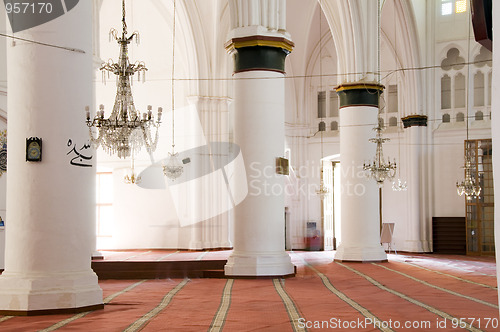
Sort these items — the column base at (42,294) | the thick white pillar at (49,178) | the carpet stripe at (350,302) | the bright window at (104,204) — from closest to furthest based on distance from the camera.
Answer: the carpet stripe at (350,302), the column base at (42,294), the thick white pillar at (49,178), the bright window at (104,204)

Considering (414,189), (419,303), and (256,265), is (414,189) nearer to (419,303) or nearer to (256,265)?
(256,265)

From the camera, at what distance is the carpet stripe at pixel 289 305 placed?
534 centimetres

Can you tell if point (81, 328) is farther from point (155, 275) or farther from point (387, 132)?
point (387, 132)

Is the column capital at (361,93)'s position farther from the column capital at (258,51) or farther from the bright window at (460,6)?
the bright window at (460,6)

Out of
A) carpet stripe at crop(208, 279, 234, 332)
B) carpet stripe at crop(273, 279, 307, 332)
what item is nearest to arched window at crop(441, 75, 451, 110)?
carpet stripe at crop(273, 279, 307, 332)

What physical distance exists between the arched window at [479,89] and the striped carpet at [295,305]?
9.34m

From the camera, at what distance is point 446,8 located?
18.9 m

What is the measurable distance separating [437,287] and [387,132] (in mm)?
11467

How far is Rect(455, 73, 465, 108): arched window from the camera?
738 inches

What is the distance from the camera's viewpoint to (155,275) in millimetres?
10023

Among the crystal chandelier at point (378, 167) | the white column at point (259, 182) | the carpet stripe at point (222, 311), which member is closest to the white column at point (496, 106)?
the carpet stripe at point (222, 311)

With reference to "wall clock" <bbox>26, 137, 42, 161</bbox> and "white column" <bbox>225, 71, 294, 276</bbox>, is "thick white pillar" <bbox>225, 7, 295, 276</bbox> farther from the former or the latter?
"wall clock" <bbox>26, 137, 42, 161</bbox>

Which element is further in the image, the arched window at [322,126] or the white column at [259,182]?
the arched window at [322,126]

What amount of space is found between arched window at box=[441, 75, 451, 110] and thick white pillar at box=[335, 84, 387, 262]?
21.6ft
